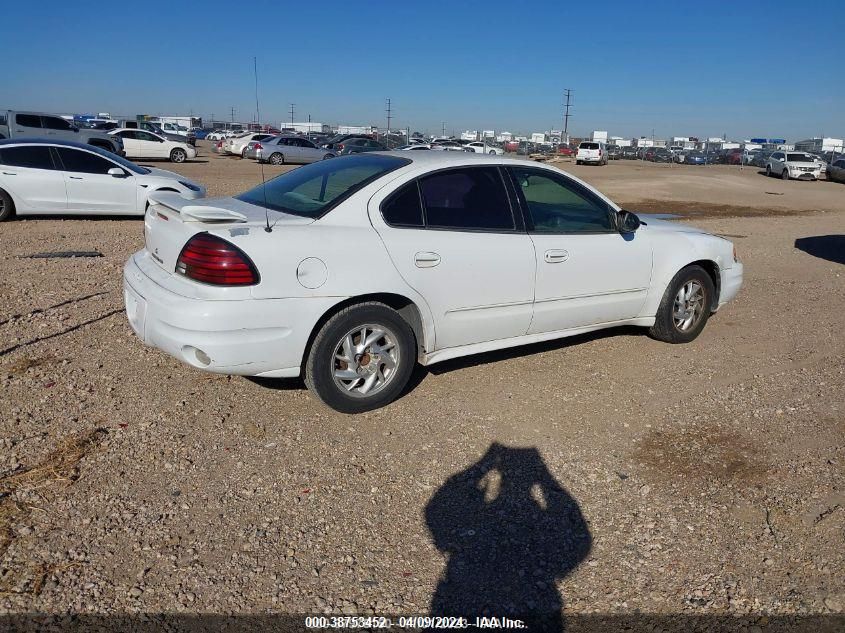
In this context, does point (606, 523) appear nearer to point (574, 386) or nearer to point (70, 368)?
point (574, 386)

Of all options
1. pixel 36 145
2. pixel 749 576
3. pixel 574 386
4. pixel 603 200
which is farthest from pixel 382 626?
pixel 36 145

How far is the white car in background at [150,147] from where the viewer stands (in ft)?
102

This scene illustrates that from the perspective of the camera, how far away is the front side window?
5.24 metres

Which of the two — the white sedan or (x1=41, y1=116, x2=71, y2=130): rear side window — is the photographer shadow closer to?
the white sedan

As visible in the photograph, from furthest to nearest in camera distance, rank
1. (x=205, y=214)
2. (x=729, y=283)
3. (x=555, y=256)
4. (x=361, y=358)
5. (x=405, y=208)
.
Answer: (x=729, y=283) < (x=555, y=256) < (x=405, y=208) < (x=361, y=358) < (x=205, y=214)

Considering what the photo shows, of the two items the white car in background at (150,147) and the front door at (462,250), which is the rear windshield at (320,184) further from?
the white car in background at (150,147)

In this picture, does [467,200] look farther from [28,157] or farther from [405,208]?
[28,157]

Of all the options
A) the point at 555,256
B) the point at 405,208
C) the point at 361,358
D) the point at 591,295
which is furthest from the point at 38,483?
the point at 591,295

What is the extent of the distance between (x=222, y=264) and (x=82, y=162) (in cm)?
947

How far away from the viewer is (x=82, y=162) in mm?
11984

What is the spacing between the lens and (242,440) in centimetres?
422

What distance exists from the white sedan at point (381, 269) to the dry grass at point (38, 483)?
2.35ft

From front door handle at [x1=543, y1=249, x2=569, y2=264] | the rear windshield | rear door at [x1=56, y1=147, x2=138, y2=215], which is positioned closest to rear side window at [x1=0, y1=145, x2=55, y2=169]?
rear door at [x1=56, y1=147, x2=138, y2=215]

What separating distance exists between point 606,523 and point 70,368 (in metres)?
3.88
